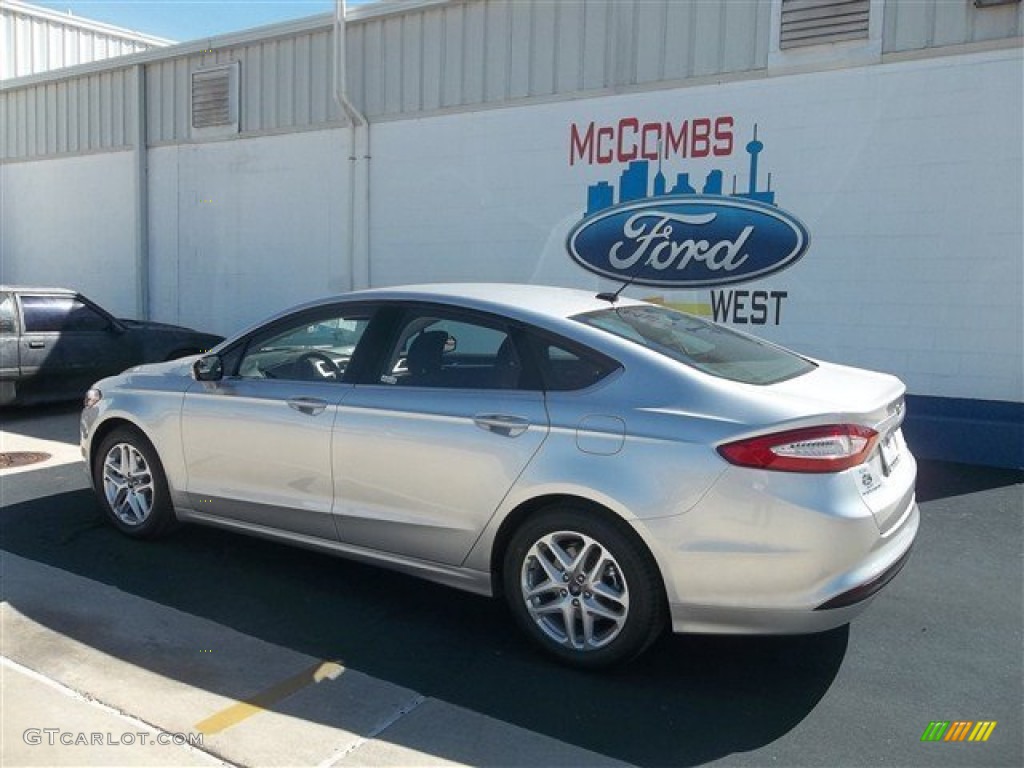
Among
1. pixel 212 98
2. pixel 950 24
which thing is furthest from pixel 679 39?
pixel 212 98

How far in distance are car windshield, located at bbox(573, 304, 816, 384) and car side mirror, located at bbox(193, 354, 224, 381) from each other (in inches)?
83.2

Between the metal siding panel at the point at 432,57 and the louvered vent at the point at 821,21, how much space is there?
13.3 ft

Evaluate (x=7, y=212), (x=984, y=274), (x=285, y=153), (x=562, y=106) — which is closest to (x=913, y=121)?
(x=984, y=274)

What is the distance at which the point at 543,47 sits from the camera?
988 cm

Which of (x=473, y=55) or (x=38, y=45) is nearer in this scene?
(x=473, y=55)

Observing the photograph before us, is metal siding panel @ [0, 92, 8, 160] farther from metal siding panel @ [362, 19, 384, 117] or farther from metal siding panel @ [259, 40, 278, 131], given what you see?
metal siding panel @ [362, 19, 384, 117]

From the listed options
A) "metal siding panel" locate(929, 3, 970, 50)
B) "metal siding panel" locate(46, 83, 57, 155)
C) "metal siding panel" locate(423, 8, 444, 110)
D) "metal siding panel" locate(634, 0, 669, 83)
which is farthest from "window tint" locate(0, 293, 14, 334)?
"metal siding panel" locate(929, 3, 970, 50)

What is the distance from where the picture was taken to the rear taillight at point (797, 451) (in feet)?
11.2

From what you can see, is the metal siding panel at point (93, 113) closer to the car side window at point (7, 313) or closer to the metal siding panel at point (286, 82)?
the metal siding panel at point (286, 82)

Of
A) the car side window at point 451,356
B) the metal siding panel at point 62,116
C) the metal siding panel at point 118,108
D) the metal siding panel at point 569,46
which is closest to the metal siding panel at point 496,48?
the metal siding panel at point 569,46

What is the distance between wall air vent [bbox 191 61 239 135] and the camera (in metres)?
12.6

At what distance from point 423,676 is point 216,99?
11.1 m

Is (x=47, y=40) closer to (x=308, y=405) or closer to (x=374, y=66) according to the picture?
(x=374, y=66)

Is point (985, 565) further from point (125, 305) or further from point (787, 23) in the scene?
point (125, 305)
